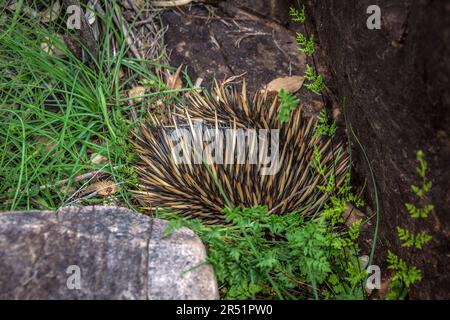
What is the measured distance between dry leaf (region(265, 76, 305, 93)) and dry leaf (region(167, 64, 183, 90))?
Result: 2.05ft

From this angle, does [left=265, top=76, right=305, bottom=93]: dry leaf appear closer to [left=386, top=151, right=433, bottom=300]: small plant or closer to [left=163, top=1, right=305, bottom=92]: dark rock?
[left=163, top=1, right=305, bottom=92]: dark rock

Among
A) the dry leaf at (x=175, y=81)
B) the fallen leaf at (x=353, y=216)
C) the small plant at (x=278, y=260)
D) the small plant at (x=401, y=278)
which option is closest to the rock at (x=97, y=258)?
the small plant at (x=278, y=260)

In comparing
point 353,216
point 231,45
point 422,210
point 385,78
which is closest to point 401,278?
point 422,210

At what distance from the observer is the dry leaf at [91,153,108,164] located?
3254 mm

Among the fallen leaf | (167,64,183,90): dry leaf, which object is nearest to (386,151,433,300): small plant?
the fallen leaf

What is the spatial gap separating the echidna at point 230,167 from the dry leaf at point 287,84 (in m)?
0.44

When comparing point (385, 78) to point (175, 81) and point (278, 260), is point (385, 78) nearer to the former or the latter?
point (278, 260)

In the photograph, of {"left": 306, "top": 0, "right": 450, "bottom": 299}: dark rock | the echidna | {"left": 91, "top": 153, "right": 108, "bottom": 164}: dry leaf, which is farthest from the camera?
{"left": 91, "top": 153, "right": 108, "bottom": 164}: dry leaf

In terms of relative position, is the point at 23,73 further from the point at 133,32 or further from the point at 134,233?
the point at 134,233

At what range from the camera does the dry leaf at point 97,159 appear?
3254mm

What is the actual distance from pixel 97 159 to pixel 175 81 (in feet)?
2.53

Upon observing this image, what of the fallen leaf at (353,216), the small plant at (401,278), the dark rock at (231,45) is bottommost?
the small plant at (401,278)

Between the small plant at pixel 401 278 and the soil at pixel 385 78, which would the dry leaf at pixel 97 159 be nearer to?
the soil at pixel 385 78
